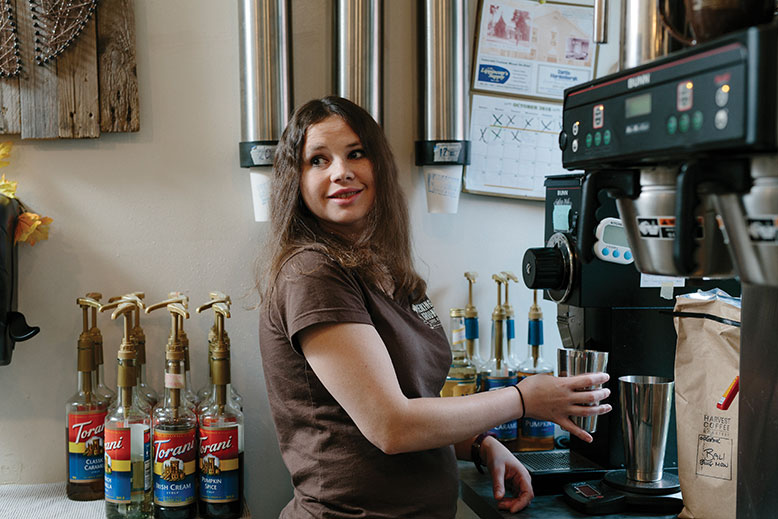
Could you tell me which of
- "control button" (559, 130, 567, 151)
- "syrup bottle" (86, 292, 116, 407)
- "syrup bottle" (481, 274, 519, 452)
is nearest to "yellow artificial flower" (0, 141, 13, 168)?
"syrup bottle" (86, 292, 116, 407)

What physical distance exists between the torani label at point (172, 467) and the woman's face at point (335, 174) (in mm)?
570

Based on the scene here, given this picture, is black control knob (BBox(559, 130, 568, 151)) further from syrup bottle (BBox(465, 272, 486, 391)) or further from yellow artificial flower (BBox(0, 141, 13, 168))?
yellow artificial flower (BBox(0, 141, 13, 168))

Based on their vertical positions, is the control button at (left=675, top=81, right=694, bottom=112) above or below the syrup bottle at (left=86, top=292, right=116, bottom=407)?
above

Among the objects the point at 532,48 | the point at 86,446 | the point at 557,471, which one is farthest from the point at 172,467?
the point at 532,48

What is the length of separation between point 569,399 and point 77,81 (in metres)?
1.35

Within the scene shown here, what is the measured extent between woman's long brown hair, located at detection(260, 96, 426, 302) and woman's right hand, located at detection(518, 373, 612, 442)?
362mm

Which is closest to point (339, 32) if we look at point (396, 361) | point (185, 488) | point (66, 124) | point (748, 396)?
point (66, 124)

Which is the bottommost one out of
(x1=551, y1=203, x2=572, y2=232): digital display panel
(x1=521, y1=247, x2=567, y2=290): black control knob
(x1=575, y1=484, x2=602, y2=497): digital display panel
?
(x1=575, y1=484, x2=602, y2=497): digital display panel

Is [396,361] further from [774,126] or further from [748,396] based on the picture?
[774,126]

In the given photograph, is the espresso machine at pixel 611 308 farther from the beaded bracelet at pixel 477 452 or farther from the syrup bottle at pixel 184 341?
the syrup bottle at pixel 184 341

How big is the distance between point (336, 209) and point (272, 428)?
2.41ft

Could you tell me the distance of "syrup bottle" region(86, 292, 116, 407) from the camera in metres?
1.77

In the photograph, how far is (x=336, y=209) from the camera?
Answer: 1.58m

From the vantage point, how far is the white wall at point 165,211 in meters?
1.88
